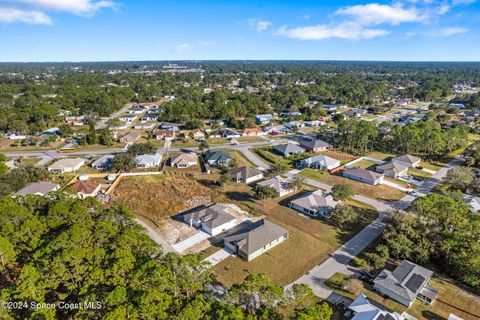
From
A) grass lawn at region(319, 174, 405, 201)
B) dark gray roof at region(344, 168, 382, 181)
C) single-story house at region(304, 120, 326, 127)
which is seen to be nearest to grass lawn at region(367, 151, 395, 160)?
dark gray roof at region(344, 168, 382, 181)

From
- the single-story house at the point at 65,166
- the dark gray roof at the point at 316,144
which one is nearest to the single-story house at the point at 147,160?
the single-story house at the point at 65,166

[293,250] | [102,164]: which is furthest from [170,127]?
[293,250]

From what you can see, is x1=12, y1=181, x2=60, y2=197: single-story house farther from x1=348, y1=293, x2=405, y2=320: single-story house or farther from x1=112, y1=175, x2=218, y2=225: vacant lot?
x1=348, y1=293, x2=405, y2=320: single-story house

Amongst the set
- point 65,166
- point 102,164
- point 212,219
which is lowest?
point 212,219

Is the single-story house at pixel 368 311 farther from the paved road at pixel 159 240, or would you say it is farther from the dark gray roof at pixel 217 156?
the dark gray roof at pixel 217 156

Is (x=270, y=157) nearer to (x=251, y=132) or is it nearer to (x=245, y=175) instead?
(x=245, y=175)

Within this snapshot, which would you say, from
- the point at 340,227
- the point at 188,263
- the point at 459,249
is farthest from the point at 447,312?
the point at 188,263
